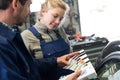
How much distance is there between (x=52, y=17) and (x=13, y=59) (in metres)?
0.94

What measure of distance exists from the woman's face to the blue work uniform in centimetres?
71

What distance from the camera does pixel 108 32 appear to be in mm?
5633

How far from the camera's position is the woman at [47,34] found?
235cm

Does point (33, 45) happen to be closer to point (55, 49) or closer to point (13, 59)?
point (55, 49)

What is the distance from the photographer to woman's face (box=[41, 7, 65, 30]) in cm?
237

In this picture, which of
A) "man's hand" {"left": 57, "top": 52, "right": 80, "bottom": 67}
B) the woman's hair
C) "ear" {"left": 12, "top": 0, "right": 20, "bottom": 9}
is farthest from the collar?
the woman's hair

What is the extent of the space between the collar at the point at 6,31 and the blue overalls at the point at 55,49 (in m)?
0.78

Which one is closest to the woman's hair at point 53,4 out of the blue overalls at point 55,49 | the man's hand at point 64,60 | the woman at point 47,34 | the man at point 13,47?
the woman at point 47,34

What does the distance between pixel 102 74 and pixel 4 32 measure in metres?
1.01

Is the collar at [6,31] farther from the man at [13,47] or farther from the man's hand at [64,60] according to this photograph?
the man's hand at [64,60]

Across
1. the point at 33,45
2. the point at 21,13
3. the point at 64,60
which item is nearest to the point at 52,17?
the point at 33,45

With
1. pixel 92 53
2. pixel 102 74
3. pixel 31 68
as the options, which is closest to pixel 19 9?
pixel 31 68

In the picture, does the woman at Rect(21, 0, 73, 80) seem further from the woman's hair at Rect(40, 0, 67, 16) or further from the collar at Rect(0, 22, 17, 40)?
the collar at Rect(0, 22, 17, 40)

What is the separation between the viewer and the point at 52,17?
236 cm
